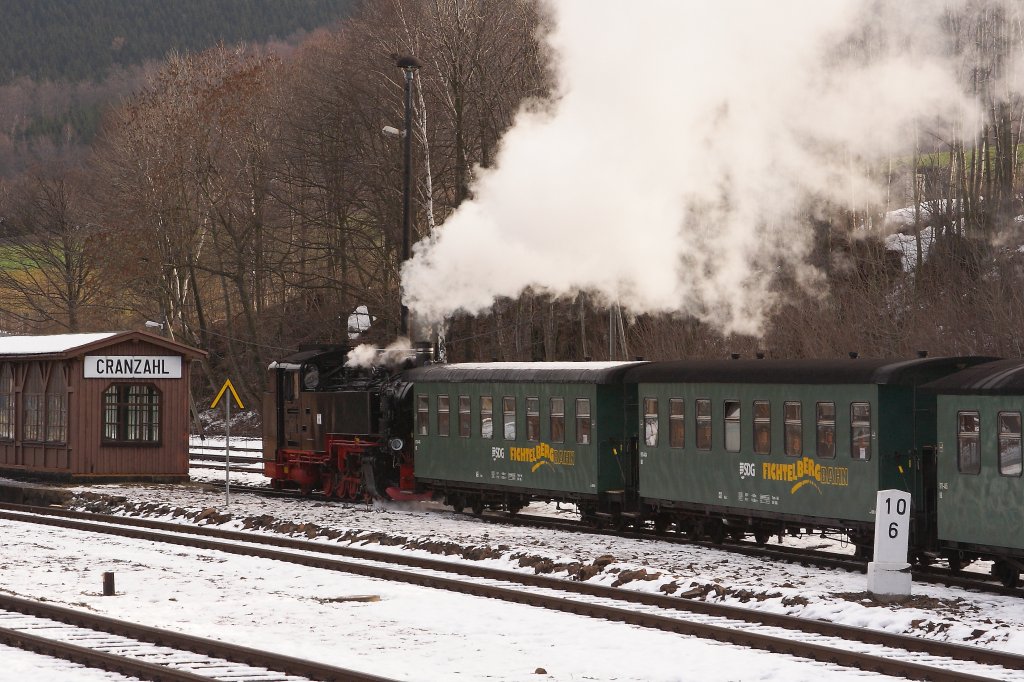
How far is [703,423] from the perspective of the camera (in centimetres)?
2059

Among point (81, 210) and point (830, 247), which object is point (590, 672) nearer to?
point (830, 247)

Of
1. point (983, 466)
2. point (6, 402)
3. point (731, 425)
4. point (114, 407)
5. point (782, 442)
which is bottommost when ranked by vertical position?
point (983, 466)

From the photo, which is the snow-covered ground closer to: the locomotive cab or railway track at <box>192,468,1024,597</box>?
railway track at <box>192,468,1024,597</box>

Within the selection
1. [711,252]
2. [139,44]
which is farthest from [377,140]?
[139,44]

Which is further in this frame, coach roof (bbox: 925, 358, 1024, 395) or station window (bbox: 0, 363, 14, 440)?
station window (bbox: 0, 363, 14, 440)

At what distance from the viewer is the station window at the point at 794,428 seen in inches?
739

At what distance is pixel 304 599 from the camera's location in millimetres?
16062

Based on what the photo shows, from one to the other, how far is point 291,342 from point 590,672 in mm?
46224

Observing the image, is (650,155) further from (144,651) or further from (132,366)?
(144,651)

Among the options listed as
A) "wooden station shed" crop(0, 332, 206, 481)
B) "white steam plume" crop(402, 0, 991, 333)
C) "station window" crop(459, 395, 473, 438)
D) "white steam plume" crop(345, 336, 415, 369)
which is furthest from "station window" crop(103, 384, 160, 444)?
"station window" crop(459, 395, 473, 438)

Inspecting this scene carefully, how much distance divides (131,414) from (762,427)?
18.6 meters

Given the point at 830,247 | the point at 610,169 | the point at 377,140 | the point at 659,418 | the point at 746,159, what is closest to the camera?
the point at 659,418

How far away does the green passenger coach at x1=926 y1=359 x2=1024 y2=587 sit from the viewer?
15555 millimetres

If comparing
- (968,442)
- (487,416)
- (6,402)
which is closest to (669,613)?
(968,442)
